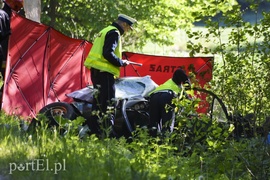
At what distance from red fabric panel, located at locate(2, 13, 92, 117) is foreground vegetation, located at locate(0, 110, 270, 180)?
3.84 meters

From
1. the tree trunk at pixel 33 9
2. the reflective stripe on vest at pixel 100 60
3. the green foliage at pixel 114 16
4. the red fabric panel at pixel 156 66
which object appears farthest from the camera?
the green foliage at pixel 114 16

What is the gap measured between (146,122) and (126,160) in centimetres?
395

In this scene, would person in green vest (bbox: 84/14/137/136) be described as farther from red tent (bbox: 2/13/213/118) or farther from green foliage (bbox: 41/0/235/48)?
green foliage (bbox: 41/0/235/48)

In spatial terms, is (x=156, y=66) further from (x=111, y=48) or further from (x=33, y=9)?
(x=111, y=48)

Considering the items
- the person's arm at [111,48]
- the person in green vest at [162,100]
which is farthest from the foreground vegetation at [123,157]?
the person's arm at [111,48]

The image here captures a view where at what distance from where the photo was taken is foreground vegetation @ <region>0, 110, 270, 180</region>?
20.0 feet

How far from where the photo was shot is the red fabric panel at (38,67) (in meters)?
12.6

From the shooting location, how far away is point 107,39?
10.4 m

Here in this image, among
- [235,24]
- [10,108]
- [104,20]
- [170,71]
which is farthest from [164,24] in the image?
[235,24]

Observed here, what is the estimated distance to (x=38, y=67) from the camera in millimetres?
13492

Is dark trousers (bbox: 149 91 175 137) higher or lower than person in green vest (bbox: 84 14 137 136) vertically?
lower

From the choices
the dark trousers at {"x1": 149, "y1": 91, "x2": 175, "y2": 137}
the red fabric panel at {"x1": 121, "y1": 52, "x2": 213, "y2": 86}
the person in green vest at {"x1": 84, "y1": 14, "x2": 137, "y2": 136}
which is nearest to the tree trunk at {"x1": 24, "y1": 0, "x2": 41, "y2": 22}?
the red fabric panel at {"x1": 121, "y1": 52, "x2": 213, "y2": 86}

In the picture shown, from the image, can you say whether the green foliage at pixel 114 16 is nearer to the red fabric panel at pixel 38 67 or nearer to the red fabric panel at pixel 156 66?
the red fabric panel at pixel 156 66

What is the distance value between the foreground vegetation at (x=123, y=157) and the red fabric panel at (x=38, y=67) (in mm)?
3842
